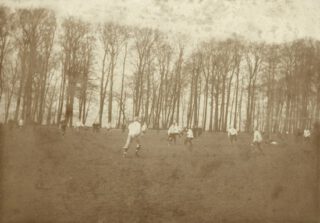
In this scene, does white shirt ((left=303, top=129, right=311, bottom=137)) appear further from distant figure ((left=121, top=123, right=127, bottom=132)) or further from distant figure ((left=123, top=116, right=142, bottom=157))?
distant figure ((left=121, top=123, right=127, bottom=132))

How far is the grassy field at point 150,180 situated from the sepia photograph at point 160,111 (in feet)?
0.06

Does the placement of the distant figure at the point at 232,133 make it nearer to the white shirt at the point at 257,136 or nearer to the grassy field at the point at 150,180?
the grassy field at the point at 150,180

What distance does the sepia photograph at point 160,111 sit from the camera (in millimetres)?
6566

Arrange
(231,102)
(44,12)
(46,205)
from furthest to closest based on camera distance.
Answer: (231,102) → (44,12) → (46,205)

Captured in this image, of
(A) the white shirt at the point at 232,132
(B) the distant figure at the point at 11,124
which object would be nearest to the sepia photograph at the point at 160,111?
(B) the distant figure at the point at 11,124

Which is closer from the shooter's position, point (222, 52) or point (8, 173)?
point (8, 173)

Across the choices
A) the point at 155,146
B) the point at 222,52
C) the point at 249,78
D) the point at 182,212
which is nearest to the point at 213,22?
the point at 222,52

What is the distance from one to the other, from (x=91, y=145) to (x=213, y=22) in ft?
10.8

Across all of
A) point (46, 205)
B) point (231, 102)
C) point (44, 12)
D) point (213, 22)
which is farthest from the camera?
point (231, 102)

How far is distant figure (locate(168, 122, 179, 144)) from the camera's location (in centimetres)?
724

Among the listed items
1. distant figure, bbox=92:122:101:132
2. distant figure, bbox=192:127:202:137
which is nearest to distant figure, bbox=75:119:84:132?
distant figure, bbox=92:122:101:132

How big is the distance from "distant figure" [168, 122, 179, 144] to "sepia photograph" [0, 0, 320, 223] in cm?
3

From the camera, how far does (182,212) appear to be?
672 centimetres

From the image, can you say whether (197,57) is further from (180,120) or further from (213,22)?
(180,120)
